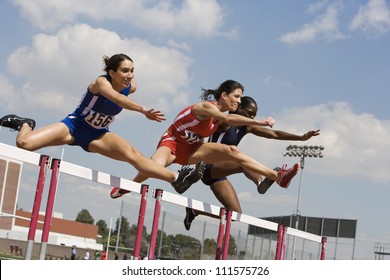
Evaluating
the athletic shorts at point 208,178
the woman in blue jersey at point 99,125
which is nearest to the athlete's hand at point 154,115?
the woman in blue jersey at point 99,125

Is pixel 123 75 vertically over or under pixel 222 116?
over

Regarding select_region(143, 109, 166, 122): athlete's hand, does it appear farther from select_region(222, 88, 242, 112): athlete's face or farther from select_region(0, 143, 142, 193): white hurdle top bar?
select_region(222, 88, 242, 112): athlete's face

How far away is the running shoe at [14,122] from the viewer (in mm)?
6305

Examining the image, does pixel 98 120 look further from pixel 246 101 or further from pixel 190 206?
pixel 246 101

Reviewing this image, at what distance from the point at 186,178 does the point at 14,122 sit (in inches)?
72.7

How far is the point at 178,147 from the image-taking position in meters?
7.51

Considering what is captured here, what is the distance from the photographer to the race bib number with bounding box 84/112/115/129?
6.40 meters

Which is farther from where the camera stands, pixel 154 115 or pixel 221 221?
pixel 221 221

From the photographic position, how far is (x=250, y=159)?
748cm

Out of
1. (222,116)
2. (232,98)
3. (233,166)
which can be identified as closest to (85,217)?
(233,166)

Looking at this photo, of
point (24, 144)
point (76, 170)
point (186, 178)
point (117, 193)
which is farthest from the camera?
point (117, 193)

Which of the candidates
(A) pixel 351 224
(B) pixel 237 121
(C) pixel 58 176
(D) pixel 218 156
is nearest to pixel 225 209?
(D) pixel 218 156
